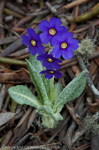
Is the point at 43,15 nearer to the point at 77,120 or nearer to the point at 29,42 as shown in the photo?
the point at 29,42

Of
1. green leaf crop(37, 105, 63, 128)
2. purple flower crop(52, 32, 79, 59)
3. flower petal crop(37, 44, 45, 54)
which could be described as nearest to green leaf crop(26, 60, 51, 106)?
green leaf crop(37, 105, 63, 128)

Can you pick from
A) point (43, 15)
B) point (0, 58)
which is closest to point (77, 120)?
point (0, 58)

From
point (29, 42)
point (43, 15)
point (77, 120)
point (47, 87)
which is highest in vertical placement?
point (43, 15)

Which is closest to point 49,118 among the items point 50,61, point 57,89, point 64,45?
point 57,89

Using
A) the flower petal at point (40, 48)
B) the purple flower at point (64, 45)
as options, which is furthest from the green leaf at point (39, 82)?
the purple flower at point (64, 45)

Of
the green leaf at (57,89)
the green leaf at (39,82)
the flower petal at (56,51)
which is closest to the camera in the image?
the flower petal at (56,51)

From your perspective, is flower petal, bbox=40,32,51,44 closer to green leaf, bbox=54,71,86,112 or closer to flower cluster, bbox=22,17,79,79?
flower cluster, bbox=22,17,79,79

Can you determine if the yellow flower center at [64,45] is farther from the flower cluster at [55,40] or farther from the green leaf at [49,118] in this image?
the green leaf at [49,118]
